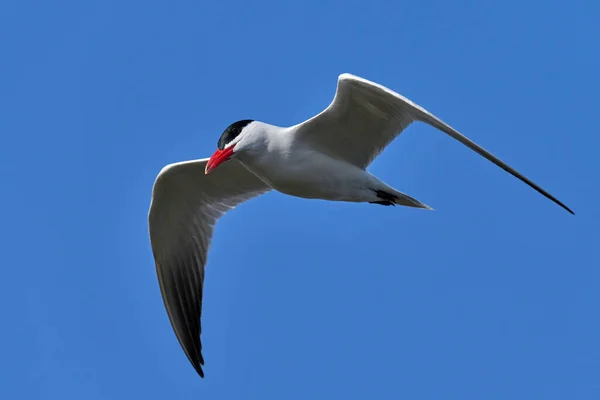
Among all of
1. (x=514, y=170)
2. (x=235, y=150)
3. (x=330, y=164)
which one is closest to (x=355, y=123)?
(x=330, y=164)

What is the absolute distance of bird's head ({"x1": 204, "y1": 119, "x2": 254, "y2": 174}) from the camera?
388 inches

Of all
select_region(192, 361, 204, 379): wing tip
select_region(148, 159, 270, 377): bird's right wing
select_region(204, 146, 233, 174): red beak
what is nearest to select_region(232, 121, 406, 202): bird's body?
select_region(204, 146, 233, 174): red beak

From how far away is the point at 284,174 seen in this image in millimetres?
9805

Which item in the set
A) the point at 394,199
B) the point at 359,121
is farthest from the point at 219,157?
the point at 394,199

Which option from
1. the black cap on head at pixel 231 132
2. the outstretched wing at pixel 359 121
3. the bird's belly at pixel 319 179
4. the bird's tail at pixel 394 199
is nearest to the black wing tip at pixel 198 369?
the bird's belly at pixel 319 179

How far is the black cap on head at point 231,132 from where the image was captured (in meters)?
9.94

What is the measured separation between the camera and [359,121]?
9.84 metres

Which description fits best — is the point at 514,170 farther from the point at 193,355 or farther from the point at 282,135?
the point at 193,355

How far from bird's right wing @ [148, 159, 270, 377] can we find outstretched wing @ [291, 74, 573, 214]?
5.26 feet

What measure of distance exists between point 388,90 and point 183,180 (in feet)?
10.3

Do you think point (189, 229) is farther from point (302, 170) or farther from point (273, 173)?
point (302, 170)

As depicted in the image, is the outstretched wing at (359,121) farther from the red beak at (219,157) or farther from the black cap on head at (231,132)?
the red beak at (219,157)

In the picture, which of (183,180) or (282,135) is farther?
(183,180)

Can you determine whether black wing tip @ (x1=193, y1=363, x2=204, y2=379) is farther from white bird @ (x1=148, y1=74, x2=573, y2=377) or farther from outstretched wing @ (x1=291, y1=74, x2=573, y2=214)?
outstretched wing @ (x1=291, y1=74, x2=573, y2=214)
